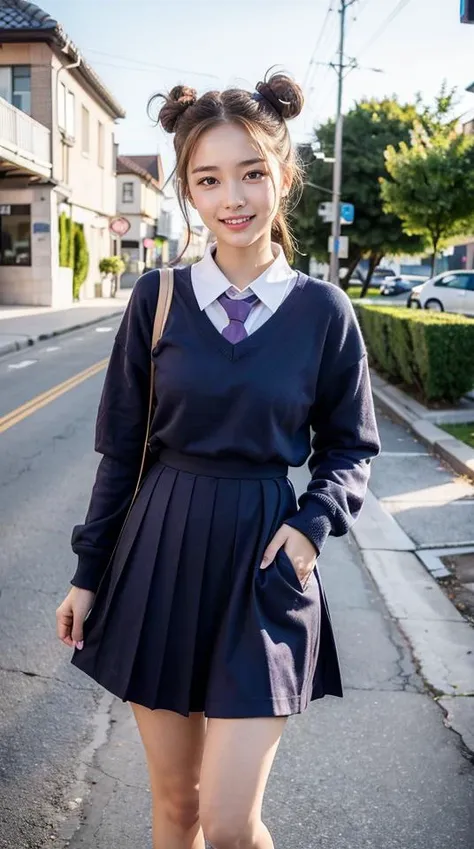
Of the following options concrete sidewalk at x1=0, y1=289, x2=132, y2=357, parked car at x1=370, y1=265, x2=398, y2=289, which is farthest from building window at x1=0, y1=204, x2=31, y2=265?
parked car at x1=370, y1=265, x2=398, y2=289

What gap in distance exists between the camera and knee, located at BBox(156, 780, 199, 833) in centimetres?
208

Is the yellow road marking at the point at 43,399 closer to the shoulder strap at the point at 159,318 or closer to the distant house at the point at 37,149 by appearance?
the shoulder strap at the point at 159,318

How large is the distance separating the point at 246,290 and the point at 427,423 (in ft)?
28.3

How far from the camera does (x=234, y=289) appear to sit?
2113 millimetres

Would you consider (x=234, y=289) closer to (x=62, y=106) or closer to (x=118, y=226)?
(x=62, y=106)

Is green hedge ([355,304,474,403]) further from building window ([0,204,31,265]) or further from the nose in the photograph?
building window ([0,204,31,265])

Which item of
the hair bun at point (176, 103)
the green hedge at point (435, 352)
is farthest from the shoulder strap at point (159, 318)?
the green hedge at point (435, 352)

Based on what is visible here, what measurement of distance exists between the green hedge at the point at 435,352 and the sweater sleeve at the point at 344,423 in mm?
8653

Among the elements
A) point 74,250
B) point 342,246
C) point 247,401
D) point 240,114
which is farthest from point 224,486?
point 74,250

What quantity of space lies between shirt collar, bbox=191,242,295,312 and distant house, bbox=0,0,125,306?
2506 centimetres

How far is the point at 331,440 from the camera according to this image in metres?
2.18

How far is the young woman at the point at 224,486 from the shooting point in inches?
76.8

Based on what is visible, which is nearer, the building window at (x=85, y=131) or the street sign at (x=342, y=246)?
the street sign at (x=342, y=246)

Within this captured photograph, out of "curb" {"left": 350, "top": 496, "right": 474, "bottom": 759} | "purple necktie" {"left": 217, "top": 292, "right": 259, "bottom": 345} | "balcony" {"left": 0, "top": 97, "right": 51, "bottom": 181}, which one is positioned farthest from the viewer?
"balcony" {"left": 0, "top": 97, "right": 51, "bottom": 181}
